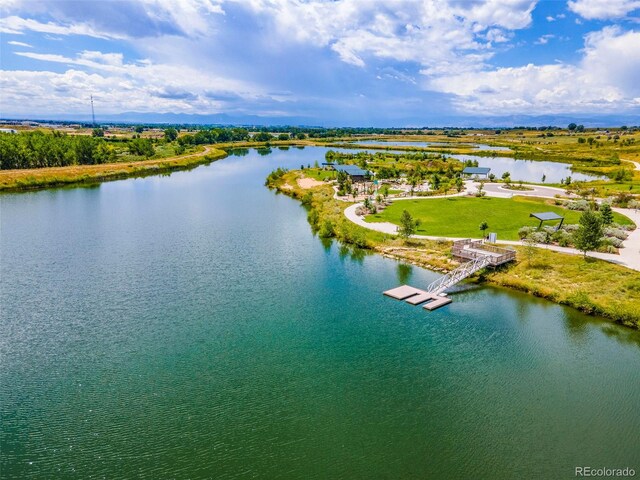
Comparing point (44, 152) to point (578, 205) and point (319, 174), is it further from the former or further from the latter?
point (578, 205)

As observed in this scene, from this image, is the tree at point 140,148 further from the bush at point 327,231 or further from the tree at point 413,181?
the bush at point 327,231

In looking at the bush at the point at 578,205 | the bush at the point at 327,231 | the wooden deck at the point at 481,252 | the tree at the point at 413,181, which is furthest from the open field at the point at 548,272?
the tree at the point at 413,181

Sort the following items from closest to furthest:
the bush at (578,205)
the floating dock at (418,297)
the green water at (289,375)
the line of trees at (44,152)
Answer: the green water at (289,375), the floating dock at (418,297), the bush at (578,205), the line of trees at (44,152)

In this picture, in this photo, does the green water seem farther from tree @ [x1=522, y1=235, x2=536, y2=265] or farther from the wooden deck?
tree @ [x1=522, y1=235, x2=536, y2=265]

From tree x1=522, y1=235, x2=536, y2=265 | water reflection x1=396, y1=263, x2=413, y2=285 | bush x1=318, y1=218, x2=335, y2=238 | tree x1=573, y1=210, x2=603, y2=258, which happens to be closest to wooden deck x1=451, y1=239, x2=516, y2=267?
tree x1=522, y1=235, x2=536, y2=265

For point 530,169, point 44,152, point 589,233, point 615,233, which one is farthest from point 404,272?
point 44,152

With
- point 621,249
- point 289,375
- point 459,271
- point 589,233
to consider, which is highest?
point 589,233
